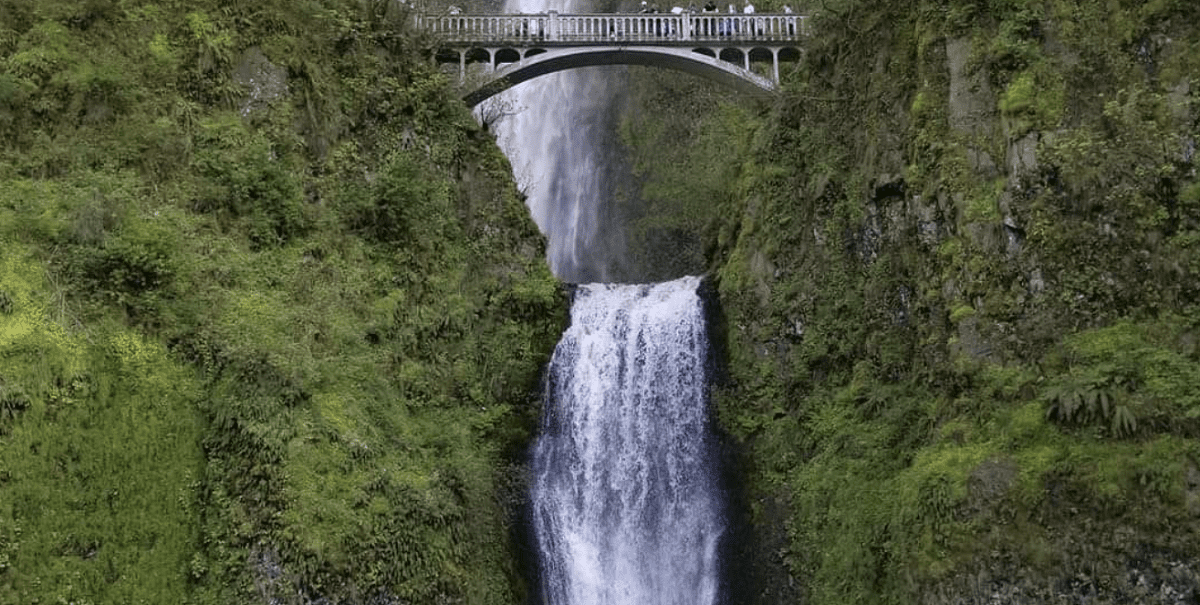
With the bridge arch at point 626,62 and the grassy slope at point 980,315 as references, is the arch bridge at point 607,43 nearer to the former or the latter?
the bridge arch at point 626,62

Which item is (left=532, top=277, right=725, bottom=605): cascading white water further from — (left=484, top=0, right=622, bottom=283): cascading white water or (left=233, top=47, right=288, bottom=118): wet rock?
(left=484, top=0, right=622, bottom=283): cascading white water

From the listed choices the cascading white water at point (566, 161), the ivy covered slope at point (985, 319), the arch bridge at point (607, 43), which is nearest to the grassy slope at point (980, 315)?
the ivy covered slope at point (985, 319)

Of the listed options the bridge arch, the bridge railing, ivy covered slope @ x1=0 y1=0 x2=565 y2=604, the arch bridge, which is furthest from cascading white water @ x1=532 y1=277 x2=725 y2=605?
the bridge railing

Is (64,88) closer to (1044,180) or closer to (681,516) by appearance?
(681,516)

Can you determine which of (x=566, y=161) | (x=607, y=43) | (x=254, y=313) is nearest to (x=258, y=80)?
(x=254, y=313)

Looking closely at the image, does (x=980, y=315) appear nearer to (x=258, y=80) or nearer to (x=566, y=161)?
(x=258, y=80)

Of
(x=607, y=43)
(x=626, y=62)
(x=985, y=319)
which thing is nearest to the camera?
(x=985, y=319)
